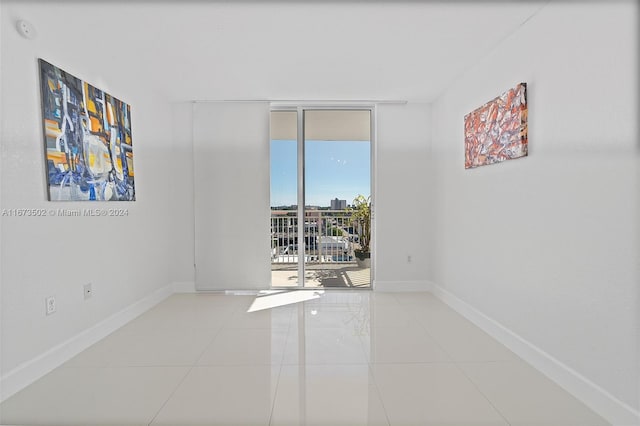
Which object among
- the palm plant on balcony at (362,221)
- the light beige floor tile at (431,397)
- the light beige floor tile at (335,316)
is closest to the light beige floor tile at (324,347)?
the light beige floor tile at (335,316)

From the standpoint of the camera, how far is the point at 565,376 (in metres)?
1.85

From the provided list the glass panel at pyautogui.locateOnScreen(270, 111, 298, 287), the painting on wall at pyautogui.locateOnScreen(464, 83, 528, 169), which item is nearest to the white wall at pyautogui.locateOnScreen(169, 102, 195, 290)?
the glass panel at pyautogui.locateOnScreen(270, 111, 298, 287)

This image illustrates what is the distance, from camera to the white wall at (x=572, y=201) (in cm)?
153

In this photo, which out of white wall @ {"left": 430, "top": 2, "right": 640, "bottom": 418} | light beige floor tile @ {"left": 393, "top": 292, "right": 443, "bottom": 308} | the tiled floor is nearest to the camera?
white wall @ {"left": 430, "top": 2, "right": 640, "bottom": 418}

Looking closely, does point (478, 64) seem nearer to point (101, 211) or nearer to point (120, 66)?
point (120, 66)

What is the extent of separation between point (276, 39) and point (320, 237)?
279cm

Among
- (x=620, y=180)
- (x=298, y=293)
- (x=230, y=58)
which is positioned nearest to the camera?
(x=620, y=180)

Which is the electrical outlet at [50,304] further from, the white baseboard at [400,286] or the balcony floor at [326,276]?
the white baseboard at [400,286]

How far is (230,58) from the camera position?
107 inches

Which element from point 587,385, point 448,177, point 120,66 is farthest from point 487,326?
point 120,66

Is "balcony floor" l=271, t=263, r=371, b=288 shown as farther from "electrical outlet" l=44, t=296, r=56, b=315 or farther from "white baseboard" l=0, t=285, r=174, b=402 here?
"electrical outlet" l=44, t=296, r=56, b=315

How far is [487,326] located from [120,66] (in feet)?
12.6

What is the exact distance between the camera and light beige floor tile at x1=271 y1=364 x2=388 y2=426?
1.61 metres

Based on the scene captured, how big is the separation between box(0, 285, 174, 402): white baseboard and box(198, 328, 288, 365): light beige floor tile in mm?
899
